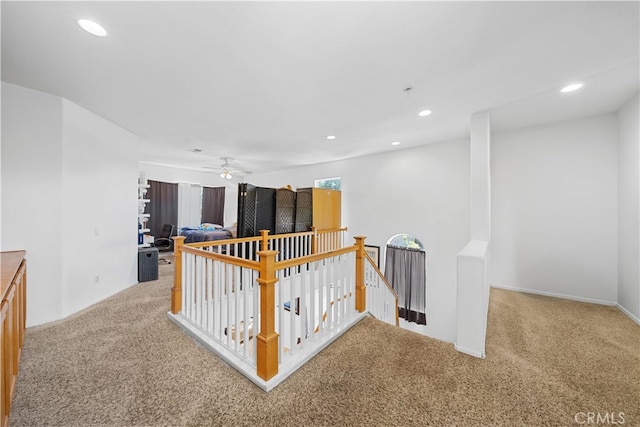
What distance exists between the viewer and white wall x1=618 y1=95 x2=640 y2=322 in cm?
279

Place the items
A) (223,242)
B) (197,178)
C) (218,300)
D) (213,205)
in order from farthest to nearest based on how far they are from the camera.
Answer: (213,205) < (197,178) < (223,242) < (218,300)

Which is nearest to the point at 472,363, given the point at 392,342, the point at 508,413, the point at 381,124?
the point at 508,413

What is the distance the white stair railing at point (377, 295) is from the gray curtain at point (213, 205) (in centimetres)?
664

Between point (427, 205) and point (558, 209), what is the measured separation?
1.94 metres

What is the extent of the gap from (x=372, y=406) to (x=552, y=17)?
2.90 metres

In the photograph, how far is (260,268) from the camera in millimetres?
1829

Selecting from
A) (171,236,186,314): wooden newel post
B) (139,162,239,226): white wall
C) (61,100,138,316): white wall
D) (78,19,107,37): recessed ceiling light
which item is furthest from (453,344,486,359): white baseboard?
(139,162,239,226): white wall

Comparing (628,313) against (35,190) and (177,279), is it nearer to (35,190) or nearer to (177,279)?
(177,279)

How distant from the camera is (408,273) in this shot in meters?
5.38

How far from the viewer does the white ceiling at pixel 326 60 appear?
1555mm

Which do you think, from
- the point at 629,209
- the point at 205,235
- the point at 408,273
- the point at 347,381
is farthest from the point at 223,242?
the point at 629,209

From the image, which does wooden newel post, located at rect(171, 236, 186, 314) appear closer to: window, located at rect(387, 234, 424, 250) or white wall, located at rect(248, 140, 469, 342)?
white wall, located at rect(248, 140, 469, 342)

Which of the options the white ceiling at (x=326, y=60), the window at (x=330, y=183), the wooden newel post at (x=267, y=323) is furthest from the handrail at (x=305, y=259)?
the window at (x=330, y=183)

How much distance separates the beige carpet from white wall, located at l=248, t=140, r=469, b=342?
7.09ft
